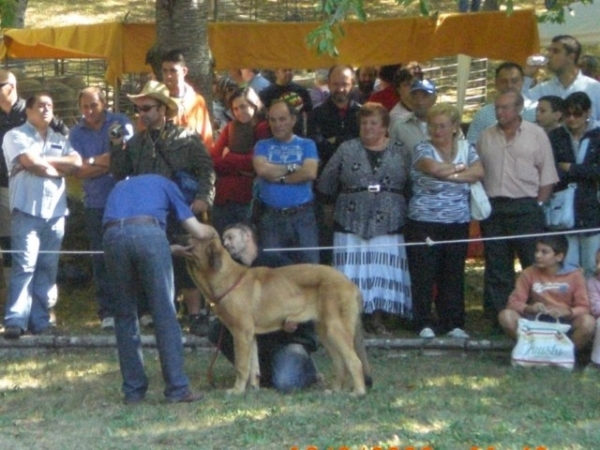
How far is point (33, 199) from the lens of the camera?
31.8 feet

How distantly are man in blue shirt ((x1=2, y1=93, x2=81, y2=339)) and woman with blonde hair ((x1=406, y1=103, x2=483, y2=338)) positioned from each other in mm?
2753

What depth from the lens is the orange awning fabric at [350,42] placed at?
11820 mm

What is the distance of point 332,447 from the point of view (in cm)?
663

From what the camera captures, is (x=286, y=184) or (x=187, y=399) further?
(x=286, y=184)

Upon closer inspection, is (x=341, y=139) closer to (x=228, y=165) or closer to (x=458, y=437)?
(x=228, y=165)

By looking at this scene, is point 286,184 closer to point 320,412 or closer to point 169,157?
point 169,157

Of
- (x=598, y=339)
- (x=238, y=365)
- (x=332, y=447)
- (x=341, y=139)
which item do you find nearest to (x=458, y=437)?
(x=332, y=447)

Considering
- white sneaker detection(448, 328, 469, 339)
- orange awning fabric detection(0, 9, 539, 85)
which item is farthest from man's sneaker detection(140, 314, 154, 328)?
orange awning fabric detection(0, 9, 539, 85)

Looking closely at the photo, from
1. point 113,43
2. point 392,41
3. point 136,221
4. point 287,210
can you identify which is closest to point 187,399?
point 136,221

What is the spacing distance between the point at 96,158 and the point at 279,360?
2763 mm

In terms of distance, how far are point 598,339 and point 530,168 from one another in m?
1.55

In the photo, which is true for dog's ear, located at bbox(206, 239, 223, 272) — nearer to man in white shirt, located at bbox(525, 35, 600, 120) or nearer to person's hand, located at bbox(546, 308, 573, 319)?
person's hand, located at bbox(546, 308, 573, 319)

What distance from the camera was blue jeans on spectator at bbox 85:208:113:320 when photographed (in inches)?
396

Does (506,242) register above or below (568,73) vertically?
below
